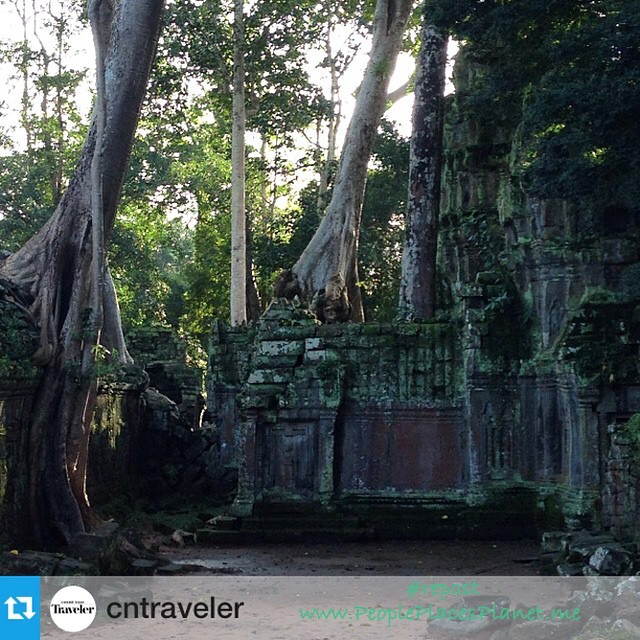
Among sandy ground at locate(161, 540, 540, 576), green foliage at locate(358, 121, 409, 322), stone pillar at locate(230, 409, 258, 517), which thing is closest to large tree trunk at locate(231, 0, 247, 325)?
green foliage at locate(358, 121, 409, 322)

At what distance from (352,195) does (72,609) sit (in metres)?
11.8

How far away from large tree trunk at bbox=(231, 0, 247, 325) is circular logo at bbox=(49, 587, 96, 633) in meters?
12.6

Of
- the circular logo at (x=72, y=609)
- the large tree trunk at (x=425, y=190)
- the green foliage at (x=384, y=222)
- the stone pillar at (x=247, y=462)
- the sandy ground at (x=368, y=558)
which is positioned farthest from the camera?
the green foliage at (x=384, y=222)

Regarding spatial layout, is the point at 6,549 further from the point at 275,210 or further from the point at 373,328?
the point at 275,210

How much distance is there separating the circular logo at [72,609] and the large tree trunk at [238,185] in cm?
1258

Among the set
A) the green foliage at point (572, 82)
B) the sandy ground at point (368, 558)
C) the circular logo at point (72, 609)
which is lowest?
the sandy ground at point (368, 558)

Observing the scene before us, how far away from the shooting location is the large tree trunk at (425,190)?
51.1ft

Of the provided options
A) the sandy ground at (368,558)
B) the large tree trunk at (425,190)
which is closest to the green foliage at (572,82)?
the large tree trunk at (425,190)

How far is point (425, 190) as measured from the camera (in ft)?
51.4

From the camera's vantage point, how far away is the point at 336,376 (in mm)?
13219

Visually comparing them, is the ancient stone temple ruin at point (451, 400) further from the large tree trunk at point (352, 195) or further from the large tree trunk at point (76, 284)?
the large tree trunk at point (352, 195)

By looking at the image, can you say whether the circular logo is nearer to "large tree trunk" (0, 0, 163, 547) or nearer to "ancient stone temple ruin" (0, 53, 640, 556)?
"large tree trunk" (0, 0, 163, 547)

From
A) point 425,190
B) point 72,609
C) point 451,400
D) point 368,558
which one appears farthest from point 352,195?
point 72,609

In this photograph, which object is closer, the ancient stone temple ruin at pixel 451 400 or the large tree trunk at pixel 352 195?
the ancient stone temple ruin at pixel 451 400
